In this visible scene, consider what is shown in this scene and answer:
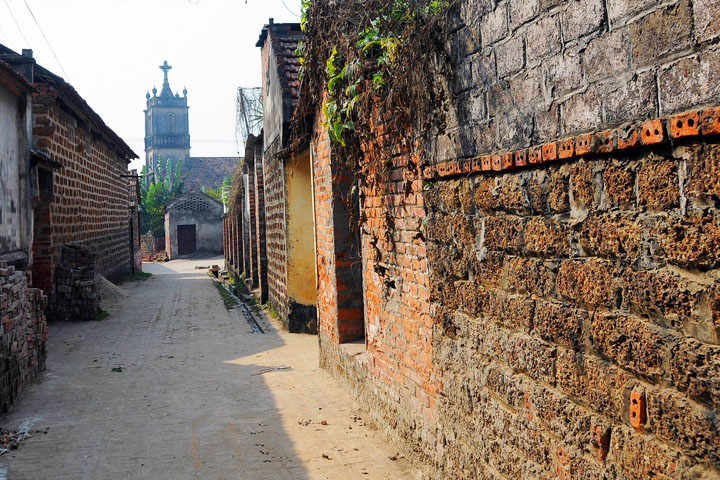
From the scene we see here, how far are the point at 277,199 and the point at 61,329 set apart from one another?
4.53 metres

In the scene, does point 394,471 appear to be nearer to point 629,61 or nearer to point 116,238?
point 629,61

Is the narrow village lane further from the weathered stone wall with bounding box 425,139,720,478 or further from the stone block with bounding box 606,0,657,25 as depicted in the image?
the stone block with bounding box 606,0,657,25

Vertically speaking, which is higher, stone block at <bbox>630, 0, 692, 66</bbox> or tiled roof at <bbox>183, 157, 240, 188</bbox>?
tiled roof at <bbox>183, 157, 240, 188</bbox>

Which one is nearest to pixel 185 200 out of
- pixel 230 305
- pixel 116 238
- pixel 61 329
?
pixel 116 238

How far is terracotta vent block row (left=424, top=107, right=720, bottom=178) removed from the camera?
1.89 metres

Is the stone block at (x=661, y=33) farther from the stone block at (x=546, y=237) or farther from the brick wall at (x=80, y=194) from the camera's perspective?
the brick wall at (x=80, y=194)

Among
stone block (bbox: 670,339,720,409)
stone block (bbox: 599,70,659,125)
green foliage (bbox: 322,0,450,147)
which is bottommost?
stone block (bbox: 670,339,720,409)

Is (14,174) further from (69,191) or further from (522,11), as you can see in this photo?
(522,11)

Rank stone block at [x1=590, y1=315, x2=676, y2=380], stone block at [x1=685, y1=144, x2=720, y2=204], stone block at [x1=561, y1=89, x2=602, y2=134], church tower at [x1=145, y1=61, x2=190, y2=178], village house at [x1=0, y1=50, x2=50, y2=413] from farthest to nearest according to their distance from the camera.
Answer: church tower at [x1=145, y1=61, x2=190, y2=178], village house at [x1=0, y1=50, x2=50, y2=413], stone block at [x1=561, y1=89, x2=602, y2=134], stone block at [x1=590, y1=315, x2=676, y2=380], stone block at [x1=685, y1=144, x2=720, y2=204]

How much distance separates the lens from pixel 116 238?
21.4m

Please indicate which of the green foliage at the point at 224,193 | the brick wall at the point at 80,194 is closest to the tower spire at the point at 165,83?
the green foliage at the point at 224,193

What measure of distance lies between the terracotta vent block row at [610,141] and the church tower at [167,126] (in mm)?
82171

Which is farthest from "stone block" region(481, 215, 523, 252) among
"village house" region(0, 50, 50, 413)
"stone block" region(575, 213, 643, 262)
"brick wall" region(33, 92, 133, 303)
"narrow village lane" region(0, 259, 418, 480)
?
"brick wall" region(33, 92, 133, 303)

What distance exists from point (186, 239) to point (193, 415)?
37.7 metres
